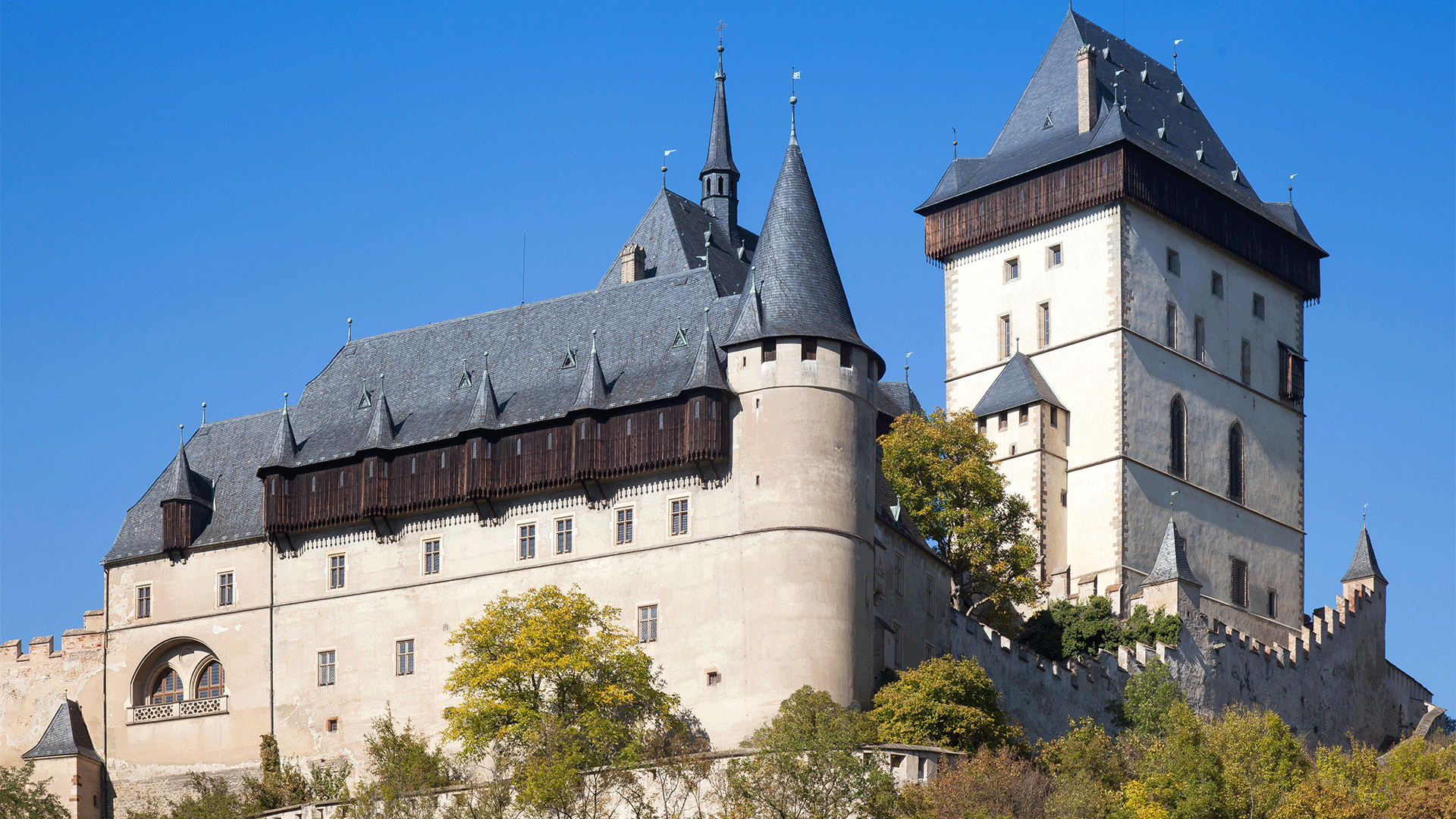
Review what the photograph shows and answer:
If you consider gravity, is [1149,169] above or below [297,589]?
above

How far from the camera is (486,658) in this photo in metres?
56.5

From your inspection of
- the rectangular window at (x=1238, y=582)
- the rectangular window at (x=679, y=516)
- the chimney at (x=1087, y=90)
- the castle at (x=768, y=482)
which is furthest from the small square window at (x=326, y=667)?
the chimney at (x=1087, y=90)

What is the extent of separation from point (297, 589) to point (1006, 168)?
86.7ft

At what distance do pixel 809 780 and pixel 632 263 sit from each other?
73.8ft

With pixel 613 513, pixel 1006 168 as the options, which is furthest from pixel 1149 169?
pixel 613 513

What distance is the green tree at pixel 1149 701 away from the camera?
6266 cm

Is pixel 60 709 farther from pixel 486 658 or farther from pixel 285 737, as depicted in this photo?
pixel 486 658

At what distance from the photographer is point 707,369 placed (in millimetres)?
58375

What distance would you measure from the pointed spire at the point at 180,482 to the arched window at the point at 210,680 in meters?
4.44

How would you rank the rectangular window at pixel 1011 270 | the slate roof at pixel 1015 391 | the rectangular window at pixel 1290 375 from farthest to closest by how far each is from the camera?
the rectangular window at pixel 1290 375
the rectangular window at pixel 1011 270
the slate roof at pixel 1015 391

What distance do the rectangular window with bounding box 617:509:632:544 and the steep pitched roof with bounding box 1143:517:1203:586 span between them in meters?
16.2

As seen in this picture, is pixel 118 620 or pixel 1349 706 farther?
pixel 1349 706

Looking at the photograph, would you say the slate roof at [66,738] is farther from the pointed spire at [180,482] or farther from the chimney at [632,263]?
the chimney at [632,263]

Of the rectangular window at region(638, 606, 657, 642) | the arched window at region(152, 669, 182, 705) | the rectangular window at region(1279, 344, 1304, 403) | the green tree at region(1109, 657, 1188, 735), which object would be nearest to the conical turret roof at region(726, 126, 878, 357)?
the rectangular window at region(638, 606, 657, 642)
